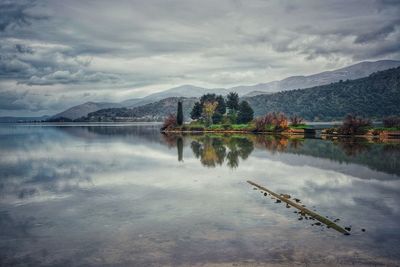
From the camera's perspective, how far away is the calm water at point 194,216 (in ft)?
36.2

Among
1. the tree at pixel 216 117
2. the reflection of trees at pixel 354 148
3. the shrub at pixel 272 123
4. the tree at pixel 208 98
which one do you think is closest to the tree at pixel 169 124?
the tree at pixel 216 117

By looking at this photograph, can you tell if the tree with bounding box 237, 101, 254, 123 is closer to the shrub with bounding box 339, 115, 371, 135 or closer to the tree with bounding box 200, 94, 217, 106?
the tree with bounding box 200, 94, 217, 106

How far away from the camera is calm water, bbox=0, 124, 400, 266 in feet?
36.2

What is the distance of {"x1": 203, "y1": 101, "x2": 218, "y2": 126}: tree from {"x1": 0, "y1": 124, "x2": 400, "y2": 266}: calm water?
8005cm

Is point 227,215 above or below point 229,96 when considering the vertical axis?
below

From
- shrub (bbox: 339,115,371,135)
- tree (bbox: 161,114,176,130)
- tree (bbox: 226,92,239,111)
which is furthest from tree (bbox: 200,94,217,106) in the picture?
shrub (bbox: 339,115,371,135)

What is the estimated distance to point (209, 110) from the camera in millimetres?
109938

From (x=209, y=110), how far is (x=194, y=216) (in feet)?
312

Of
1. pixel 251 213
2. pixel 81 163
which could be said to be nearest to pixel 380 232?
pixel 251 213

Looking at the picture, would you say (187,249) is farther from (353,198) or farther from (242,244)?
(353,198)

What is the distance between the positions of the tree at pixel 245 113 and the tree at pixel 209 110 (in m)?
8.28

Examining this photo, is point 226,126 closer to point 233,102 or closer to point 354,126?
point 233,102

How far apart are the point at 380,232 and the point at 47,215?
1335 centimetres

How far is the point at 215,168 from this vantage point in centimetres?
3027
